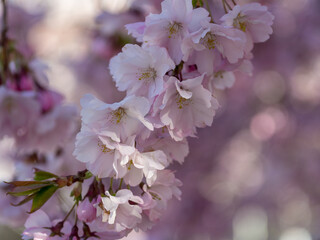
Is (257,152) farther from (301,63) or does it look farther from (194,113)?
(194,113)

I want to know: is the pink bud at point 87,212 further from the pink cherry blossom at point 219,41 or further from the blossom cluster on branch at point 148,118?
the pink cherry blossom at point 219,41

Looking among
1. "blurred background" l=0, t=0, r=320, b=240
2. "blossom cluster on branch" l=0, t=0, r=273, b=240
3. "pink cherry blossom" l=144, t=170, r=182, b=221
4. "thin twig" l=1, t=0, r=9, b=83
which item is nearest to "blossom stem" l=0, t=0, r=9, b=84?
"thin twig" l=1, t=0, r=9, b=83

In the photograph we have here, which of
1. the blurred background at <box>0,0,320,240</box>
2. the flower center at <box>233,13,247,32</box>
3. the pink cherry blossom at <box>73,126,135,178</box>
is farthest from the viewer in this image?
the blurred background at <box>0,0,320,240</box>

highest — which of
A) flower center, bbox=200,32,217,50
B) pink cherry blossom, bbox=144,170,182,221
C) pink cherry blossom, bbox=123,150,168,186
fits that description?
flower center, bbox=200,32,217,50

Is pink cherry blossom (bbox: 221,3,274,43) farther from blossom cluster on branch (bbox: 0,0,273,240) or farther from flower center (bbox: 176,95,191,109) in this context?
flower center (bbox: 176,95,191,109)

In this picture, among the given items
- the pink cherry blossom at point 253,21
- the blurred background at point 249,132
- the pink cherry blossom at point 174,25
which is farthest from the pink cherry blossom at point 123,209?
the blurred background at point 249,132

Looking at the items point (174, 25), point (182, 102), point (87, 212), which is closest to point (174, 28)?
point (174, 25)

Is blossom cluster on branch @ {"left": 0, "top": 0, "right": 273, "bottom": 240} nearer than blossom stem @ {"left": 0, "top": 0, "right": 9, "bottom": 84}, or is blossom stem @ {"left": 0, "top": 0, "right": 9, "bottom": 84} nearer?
blossom cluster on branch @ {"left": 0, "top": 0, "right": 273, "bottom": 240}
